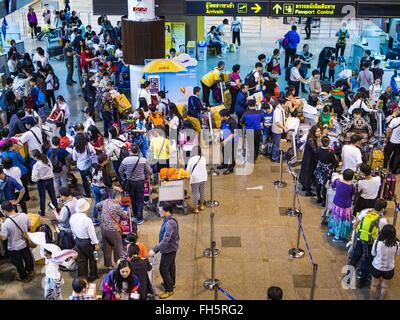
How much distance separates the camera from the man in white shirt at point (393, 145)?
11.8 m

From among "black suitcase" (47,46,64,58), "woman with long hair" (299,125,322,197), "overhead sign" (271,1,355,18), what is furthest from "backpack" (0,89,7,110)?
"black suitcase" (47,46,64,58)

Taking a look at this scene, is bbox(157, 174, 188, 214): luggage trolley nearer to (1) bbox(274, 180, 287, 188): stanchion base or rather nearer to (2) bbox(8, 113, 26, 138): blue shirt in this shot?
(1) bbox(274, 180, 287, 188): stanchion base

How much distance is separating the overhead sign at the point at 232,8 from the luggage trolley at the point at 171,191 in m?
5.05

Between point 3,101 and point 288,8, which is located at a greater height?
point 288,8

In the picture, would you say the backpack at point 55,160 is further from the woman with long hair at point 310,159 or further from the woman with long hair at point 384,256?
the woman with long hair at point 384,256

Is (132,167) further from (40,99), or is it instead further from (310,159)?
(40,99)

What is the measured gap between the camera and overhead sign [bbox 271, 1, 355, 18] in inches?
537

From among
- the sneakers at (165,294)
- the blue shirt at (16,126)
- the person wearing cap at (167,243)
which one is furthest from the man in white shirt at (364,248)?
the blue shirt at (16,126)

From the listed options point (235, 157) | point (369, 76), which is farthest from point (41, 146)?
point (369, 76)

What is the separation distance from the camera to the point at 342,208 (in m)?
9.62

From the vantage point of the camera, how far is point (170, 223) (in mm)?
7918

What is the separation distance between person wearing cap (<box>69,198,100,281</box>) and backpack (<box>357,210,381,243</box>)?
3.79 m

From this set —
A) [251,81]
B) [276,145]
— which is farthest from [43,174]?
[251,81]

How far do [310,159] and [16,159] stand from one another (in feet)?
17.8
